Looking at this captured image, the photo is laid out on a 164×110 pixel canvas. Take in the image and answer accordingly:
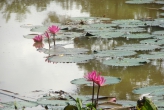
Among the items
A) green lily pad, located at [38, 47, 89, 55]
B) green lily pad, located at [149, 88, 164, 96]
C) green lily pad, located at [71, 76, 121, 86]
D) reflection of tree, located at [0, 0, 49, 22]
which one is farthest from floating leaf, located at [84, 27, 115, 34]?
green lily pad, located at [149, 88, 164, 96]

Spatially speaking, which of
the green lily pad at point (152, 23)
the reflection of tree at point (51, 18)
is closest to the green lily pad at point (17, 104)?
the green lily pad at point (152, 23)

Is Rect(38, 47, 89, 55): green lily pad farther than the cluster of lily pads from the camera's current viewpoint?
Result: Yes

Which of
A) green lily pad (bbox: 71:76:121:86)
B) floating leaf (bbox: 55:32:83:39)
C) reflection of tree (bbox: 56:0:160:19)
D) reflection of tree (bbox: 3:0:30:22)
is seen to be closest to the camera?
green lily pad (bbox: 71:76:121:86)

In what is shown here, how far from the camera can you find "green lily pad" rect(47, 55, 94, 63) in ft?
16.1

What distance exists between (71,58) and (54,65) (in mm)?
256

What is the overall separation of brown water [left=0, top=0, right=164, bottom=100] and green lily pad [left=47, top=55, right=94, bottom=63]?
0.07 metres

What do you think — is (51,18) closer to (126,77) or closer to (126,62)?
(126,62)

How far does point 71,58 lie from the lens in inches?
198

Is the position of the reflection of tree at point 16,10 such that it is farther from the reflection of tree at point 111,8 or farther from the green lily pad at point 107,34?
the green lily pad at point 107,34

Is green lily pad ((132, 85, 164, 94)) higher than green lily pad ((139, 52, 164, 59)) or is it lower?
lower

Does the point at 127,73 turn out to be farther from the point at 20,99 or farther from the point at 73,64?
the point at 20,99

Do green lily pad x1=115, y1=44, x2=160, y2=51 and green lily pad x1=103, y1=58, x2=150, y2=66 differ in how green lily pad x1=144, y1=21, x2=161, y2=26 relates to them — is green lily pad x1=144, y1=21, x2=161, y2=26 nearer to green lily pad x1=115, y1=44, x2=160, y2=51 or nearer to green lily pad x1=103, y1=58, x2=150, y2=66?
green lily pad x1=115, y1=44, x2=160, y2=51

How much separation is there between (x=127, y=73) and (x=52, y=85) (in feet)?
2.83

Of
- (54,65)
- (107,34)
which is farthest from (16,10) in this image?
(54,65)
